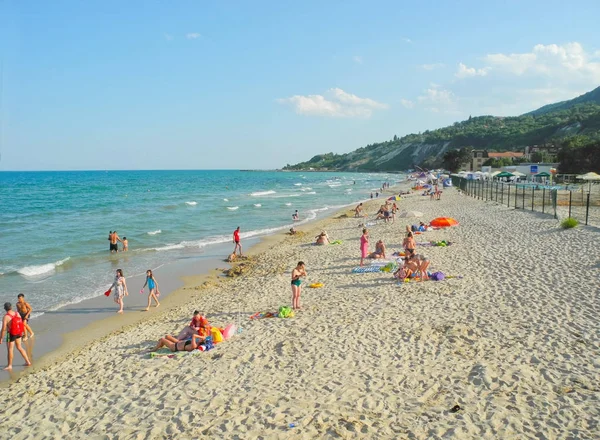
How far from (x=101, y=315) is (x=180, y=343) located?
177 inches

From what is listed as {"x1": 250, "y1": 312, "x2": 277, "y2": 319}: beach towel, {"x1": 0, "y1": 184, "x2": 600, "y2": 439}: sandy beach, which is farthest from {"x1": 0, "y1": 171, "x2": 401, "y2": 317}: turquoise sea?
{"x1": 250, "y1": 312, "x2": 277, "y2": 319}: beach towel

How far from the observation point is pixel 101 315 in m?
11.6

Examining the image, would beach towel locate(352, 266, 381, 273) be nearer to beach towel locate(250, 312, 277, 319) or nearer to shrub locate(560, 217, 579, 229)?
beach towel locate(250, 312, 277, 319)

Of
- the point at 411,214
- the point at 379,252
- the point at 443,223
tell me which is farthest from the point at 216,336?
the point at 411,214

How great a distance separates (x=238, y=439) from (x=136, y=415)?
5.53 feet

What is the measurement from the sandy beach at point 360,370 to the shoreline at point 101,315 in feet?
1.06

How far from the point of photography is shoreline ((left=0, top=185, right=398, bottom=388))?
9.13m

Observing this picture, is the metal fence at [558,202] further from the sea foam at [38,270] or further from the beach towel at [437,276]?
the sea foam at [38,270]

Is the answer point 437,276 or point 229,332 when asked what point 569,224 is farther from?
point 229,332

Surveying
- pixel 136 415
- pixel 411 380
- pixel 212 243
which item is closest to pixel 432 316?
pixel 411 380

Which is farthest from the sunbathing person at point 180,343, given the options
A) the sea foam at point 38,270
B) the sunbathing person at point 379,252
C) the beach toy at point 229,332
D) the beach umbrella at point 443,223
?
the beach umbrella at point 443,223

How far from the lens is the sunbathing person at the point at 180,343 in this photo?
820cm

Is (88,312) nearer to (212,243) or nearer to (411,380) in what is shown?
(411,380)

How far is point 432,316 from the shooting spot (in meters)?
9.02
